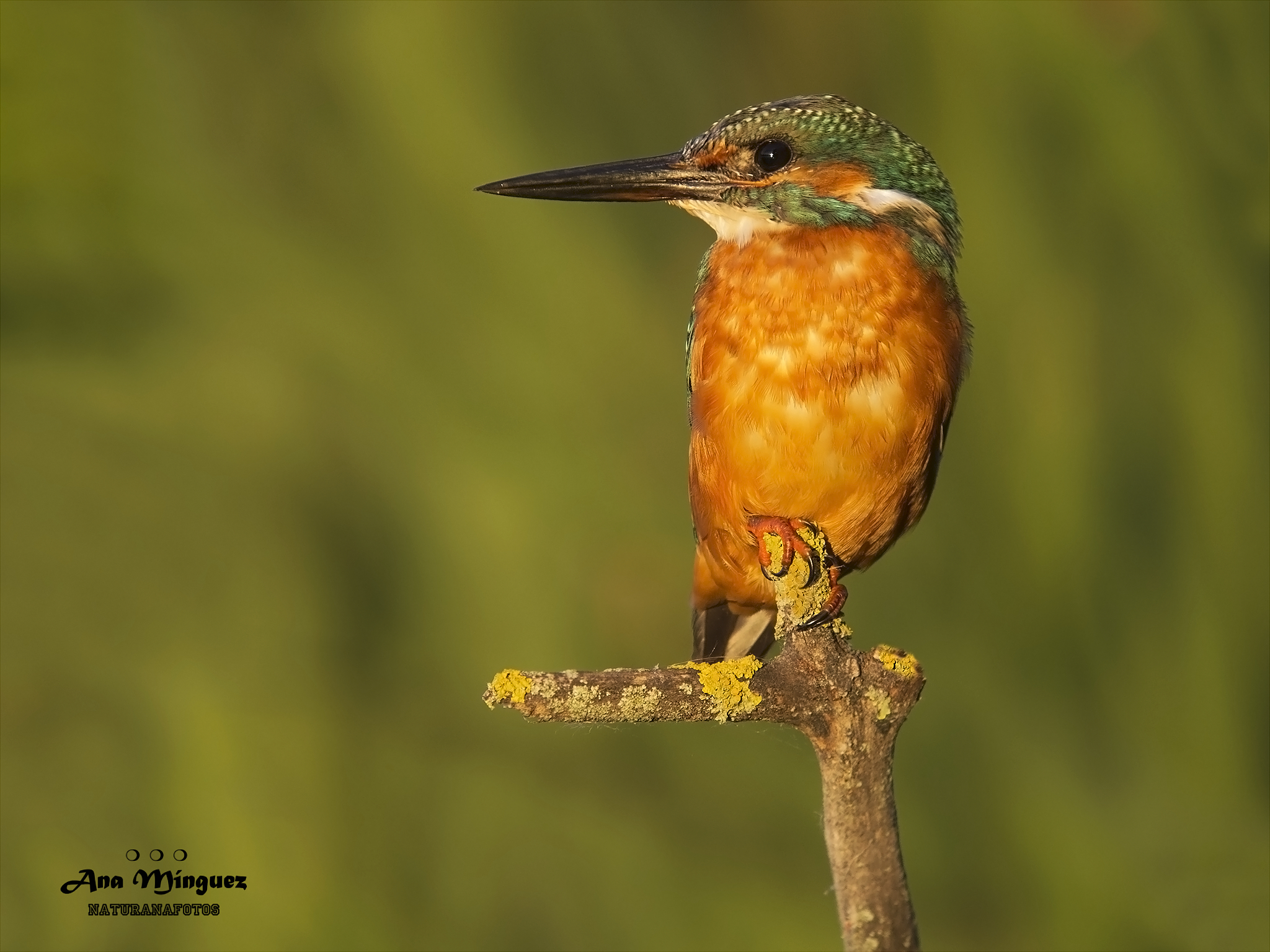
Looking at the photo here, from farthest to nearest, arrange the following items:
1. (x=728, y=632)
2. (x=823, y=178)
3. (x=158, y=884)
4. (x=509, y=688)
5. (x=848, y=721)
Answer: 1. (x=158, y=884)
2. (x=728, y=632)
3. (x=823, y=178)
4. (x=848, y=721)
5. (x=509, y=688)

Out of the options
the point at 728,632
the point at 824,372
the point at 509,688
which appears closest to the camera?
the point at 509,688

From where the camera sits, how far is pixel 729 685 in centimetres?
149

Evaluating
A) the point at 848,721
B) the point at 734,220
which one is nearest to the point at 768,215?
the point at 734,220

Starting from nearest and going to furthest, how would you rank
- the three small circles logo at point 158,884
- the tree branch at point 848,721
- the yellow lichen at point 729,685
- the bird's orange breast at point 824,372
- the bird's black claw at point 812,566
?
the yellow lichen at point 729,685, the tree branch at point 848,721, the bird's black claw at point 812,566, the bird's orange breast at point 824,372, the three small circles logo at point 158,884

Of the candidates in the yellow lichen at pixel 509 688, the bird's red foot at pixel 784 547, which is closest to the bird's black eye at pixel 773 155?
the bird's red foot at pixel 784 547

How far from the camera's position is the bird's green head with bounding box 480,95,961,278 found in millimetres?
1911

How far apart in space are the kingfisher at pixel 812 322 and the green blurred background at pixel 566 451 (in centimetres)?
136

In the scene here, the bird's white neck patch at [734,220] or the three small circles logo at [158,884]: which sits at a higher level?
the bird's white neck patch at [734,220]

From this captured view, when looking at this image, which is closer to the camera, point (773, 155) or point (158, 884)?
point (773, 155)

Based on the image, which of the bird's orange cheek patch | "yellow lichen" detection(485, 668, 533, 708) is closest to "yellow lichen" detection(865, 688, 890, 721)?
"yellow lichen" detection(485, 668, 533, 708)

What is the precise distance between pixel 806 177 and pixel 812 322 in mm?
270

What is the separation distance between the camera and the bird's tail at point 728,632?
2.43 meters

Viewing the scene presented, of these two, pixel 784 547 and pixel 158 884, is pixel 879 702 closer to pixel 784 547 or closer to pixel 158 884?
pixel 784 547

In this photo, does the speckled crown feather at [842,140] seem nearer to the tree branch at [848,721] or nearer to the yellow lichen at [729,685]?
the tree branch at [848,721]
